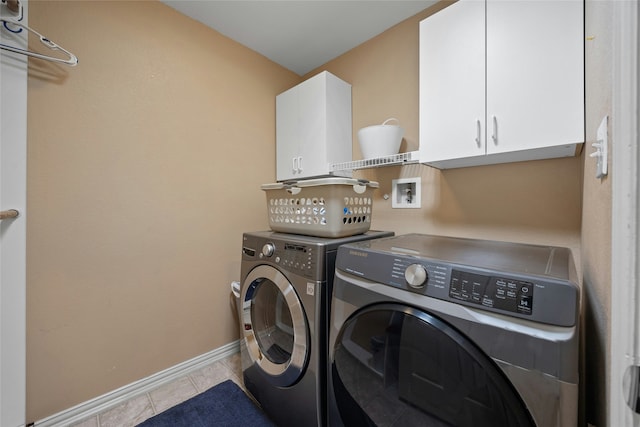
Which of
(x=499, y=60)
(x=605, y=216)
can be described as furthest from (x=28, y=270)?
(x=499, y=60)

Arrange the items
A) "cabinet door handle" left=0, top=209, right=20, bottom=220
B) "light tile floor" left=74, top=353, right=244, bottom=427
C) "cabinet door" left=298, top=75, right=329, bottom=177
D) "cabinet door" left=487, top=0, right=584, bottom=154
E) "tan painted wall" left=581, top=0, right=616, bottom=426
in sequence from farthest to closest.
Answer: "cabinet door" left=298, top=75, right=329, bottom=177 < "light tile floor" left=74, top=353, right=244, bottom=427 < "cabinet door handle" left=0, top=209, right=20, bottom=220 < "cabinet door" left=487, top=0, right=584, bottom=154 < "tan painted wall" left=581, top=0, right=616, bottom=426

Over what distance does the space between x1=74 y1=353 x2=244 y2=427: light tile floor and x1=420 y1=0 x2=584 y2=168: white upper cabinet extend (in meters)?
1.85

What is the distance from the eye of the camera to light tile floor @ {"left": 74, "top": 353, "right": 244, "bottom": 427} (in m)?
1.36

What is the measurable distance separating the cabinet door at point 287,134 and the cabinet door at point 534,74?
134 cm

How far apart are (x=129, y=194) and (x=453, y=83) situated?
6.06ft

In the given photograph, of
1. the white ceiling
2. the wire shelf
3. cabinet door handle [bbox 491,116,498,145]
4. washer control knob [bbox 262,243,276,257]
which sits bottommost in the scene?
washer control knob [bbox 262,243,276,257]

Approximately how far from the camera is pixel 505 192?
54.6 inches

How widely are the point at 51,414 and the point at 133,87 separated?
5.78 feet

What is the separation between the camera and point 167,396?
1531mm

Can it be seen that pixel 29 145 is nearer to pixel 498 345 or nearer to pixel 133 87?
pixel 133 87

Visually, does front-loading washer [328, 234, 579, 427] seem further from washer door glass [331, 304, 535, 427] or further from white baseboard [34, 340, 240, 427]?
white baseboard [34, 340, 240, 427]

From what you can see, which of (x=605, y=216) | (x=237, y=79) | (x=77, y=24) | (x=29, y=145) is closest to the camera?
(x=605, y=216)

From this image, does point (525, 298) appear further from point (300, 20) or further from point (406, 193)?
point (300, 20)

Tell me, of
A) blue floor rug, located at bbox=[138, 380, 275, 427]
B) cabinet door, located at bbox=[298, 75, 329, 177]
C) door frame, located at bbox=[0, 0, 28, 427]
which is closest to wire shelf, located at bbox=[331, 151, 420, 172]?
cabinet door, located at bbox=[298, 75, 329, 177]
